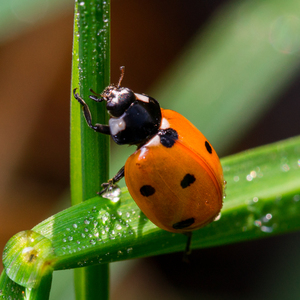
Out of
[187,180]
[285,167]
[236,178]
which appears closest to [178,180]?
[187,180]

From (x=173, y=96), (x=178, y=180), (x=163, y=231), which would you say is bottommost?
(x=163, y=231)

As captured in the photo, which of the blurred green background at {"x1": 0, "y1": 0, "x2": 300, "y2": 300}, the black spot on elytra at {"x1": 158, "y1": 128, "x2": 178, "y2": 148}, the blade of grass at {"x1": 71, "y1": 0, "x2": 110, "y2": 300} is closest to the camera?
the blade of grass at {"x1": 71, "y1": 0, "x2": 110, "y2": 300}

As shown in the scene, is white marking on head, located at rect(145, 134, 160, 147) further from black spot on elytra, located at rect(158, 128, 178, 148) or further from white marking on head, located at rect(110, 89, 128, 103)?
white marking on head, located at rect(110, 89, 128, 103)

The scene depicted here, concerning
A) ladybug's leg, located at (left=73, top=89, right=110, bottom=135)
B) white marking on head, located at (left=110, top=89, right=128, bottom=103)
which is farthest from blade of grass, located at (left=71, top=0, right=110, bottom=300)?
white marking on head, located at (left=110, top=89, right=128, bottom=103)

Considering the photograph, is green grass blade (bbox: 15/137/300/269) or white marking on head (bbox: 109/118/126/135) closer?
green grass blade (bbox: 15/137/300/269)

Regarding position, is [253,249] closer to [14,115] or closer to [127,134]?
[127,134]

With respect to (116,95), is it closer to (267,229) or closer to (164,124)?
(164,124)
